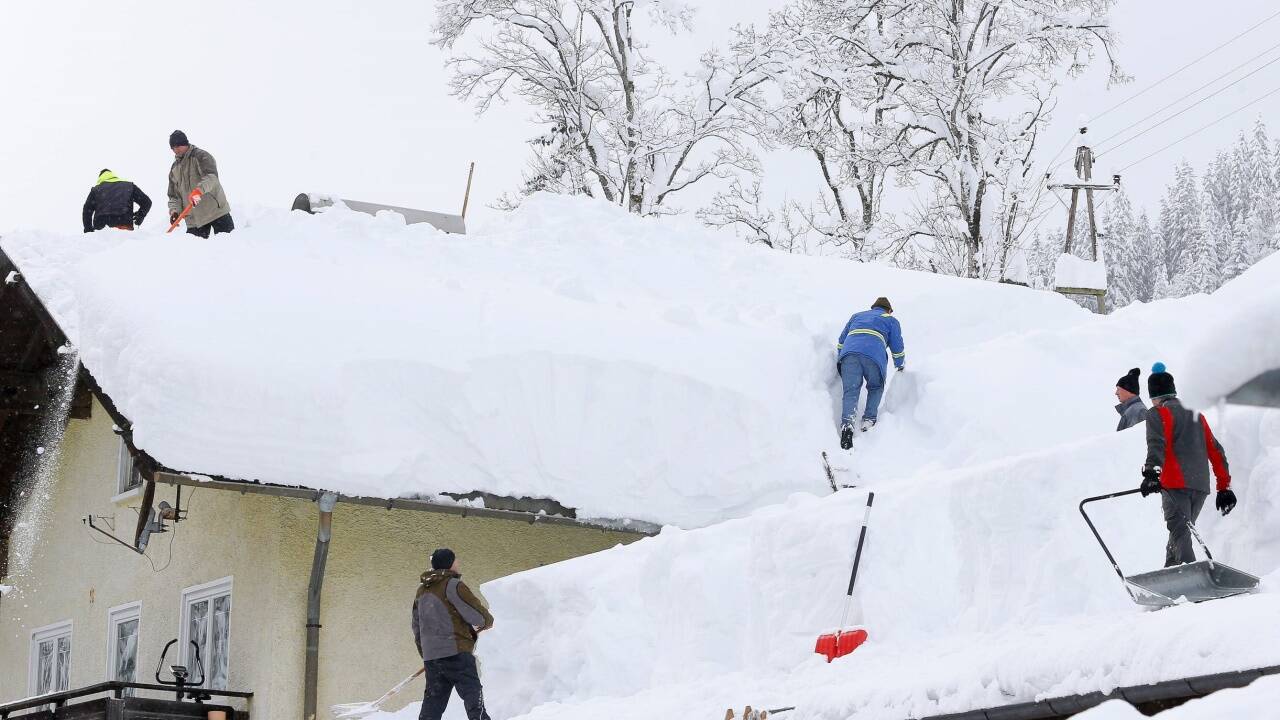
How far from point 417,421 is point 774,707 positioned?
543 cm

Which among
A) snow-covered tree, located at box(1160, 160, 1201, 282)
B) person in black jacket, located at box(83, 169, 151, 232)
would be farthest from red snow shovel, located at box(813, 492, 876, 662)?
snow-covered tree, located at box(1160, 160, 1201, 282)

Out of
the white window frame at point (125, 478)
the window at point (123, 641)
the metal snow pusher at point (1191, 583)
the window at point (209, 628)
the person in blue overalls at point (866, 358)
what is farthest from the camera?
the white window frame at point (125, 478)

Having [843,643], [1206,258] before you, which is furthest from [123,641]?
[1206,258]

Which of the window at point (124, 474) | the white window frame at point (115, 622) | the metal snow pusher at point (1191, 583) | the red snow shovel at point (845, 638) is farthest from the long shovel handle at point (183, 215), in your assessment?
the metal snow pusher at point (1191, 583)

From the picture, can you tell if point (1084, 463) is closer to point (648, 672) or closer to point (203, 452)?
point (648, 672)

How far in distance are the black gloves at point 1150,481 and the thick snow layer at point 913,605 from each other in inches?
14.2

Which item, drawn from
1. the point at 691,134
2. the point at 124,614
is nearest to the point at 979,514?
the point at 124,614

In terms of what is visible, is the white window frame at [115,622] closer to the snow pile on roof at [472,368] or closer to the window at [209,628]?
the window at [209,628]

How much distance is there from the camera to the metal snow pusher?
5.86 metres

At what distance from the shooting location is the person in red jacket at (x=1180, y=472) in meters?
6.55

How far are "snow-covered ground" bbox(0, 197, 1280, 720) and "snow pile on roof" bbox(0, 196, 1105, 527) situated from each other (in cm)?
3

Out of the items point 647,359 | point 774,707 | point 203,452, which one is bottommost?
point 774,707

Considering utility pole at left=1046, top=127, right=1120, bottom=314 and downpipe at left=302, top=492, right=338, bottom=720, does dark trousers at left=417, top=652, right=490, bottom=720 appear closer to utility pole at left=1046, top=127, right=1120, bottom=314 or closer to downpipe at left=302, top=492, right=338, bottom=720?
downpipe at left=302, top=492, right=338, bottom=720

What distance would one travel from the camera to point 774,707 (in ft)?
22.1
